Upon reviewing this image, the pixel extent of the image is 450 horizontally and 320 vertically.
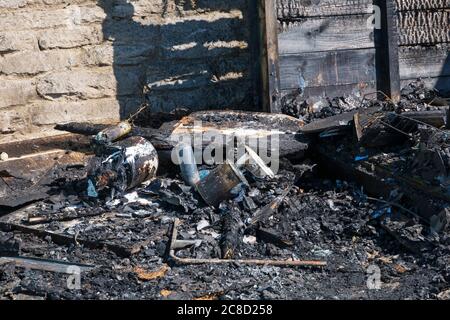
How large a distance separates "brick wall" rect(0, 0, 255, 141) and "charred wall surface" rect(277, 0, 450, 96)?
1.25 feet

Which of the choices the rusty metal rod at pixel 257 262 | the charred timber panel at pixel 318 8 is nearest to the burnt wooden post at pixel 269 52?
the charred timber panel at pixel 318 8

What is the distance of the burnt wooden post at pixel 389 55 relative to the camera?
673cm

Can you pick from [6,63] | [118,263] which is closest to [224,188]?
[118,263]

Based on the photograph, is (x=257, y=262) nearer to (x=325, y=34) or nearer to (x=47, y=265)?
(x=47, y=265)

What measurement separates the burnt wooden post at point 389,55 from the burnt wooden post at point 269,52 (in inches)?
38.2

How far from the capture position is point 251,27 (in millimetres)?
6727

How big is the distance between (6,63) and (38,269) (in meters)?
2.39

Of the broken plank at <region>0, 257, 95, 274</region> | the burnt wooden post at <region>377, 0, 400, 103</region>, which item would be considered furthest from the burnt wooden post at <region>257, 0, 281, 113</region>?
the broken plank at <region>0, 257, 95, 274</region>

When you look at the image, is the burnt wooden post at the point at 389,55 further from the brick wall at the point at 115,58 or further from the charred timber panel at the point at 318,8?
the brick wall at the point at 115,58

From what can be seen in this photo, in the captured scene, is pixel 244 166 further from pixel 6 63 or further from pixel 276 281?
pixel 6 63

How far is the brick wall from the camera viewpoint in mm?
6508

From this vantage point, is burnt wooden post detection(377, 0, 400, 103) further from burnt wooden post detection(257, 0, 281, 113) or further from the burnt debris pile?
burnt wooden post detection(257, 0, 281, 113)

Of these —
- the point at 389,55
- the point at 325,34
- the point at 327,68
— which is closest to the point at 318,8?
the point at 325,34

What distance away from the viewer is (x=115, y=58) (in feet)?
21.9
